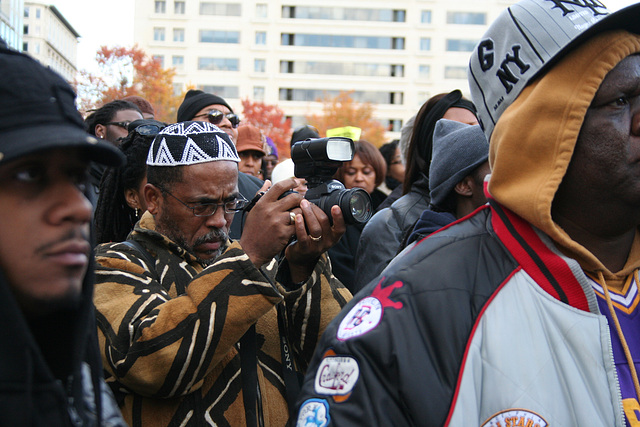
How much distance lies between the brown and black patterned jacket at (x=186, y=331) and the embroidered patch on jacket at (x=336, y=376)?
1.92ft

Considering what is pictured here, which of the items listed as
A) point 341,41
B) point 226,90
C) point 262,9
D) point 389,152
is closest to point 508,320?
point 389,152

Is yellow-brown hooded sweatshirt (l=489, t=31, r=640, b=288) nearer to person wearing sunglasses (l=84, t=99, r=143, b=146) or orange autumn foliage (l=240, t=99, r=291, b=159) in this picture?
person wearing sunglasses (l=84, t=99, r=143, b=146)

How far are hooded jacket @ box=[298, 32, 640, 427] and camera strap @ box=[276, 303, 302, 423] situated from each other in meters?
0.79

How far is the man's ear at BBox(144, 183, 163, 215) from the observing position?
2592 mm

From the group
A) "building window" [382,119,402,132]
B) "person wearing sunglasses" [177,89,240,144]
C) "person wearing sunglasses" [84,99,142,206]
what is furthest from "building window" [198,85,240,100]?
"person wearing sunglasses" [177,89,240,144]

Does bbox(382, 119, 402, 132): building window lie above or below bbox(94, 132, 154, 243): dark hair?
above

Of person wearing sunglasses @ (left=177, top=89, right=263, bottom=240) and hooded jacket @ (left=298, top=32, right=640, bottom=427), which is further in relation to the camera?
person wearing sunglasses @ (left=177, top=89, right=263, bottom=240)

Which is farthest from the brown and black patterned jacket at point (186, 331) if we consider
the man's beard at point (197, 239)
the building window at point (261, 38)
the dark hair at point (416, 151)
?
the building window at point (261, 38)

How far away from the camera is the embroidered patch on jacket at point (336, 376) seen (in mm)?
1417

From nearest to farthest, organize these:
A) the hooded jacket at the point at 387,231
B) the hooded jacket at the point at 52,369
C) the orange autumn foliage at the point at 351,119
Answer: the hooded jacket at the point at 52,369 < the hooded jacket at the point at 387,231 < the orange autumn foliage at the point at 351,119

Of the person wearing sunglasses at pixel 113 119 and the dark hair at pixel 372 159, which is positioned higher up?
the person wearing sunglasses at pixel 113 119

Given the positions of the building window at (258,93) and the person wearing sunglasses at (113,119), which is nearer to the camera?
the person wearing sunglasses at (113,119)

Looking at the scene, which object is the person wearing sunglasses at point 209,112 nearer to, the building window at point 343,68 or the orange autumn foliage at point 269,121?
the orange autumn foliage at point 269,121

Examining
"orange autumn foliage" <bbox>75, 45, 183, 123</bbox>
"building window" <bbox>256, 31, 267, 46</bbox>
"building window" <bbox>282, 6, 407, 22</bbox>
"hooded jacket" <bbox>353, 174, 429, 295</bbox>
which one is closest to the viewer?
"hooded jacket" <bbox>353, 174, 429, 295</bbox>
